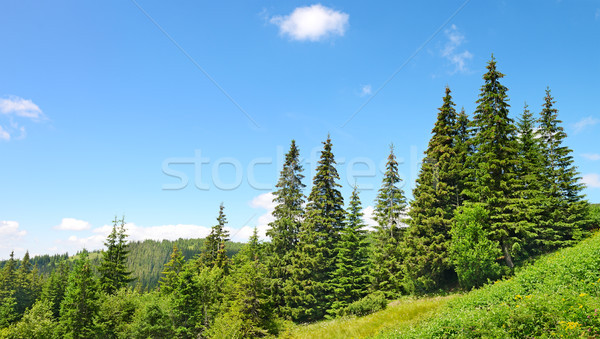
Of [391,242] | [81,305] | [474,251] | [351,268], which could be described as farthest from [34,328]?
[474,251]

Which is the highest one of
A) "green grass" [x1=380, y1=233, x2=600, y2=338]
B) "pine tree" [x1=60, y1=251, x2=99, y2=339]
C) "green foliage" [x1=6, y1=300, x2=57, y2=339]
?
"green grass" [x1=380, y1=233, x2=600, y2=338]

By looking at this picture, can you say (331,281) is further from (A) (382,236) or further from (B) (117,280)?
(B) (117,280)

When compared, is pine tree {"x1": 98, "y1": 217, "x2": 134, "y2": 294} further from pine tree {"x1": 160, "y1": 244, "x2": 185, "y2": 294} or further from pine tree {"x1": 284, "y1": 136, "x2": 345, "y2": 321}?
pine tree {"x1": 284, "y1": 136, "x2": 345, "y2": 321}

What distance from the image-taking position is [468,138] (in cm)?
3394

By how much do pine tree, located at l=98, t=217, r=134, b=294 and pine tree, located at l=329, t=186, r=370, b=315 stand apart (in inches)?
1296

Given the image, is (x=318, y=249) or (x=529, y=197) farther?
(x=318, y=249)

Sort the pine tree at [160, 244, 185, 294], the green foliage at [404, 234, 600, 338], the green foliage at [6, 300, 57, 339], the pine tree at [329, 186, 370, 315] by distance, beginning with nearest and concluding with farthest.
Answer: the green foliage at [404, 234, 600, 338]
the pine tree at [329, 186, 370, 315]
the green foliage at [6, 300, 57, 339]
the pine tree at [160, 244, 185, 294]

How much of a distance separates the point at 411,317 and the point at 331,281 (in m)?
18.1

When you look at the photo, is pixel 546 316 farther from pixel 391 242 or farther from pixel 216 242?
pixel 216 242

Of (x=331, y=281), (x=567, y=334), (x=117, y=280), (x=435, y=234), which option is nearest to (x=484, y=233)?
(x=435, y=234)

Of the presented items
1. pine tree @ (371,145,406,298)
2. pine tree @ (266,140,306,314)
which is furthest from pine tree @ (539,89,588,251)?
pine tree @ (266,140,306,314)

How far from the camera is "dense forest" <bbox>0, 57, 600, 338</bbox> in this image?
27312mm

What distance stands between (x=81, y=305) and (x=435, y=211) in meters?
43.8

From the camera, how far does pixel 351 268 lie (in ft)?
113
